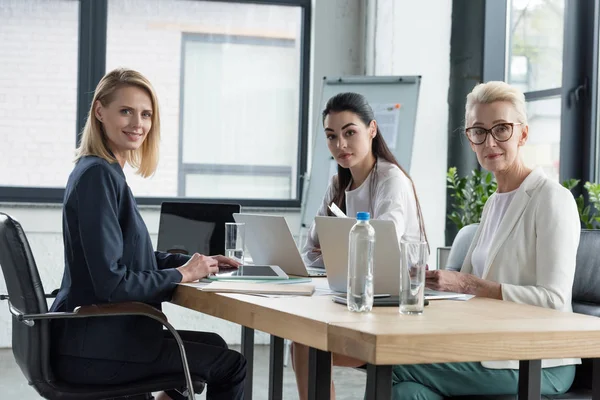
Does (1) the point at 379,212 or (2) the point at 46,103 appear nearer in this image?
(1) the point at 379,212

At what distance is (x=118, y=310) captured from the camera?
224 cm

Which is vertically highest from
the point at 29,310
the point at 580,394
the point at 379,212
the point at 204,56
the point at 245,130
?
the point at 204,56

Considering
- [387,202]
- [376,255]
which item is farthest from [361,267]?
[387,202]

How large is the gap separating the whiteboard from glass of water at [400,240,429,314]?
337 cm

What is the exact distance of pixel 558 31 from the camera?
4.75 meters

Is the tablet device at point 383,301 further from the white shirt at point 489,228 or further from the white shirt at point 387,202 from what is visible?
the white shirt at point 387,202

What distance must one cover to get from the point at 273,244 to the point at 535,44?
2796 mm

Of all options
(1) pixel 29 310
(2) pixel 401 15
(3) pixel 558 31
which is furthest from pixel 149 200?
(1) pixel 29 310

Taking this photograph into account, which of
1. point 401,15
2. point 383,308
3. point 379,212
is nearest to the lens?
point 383,308

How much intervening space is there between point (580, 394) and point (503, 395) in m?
0.27

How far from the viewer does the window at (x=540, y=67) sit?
479 cm

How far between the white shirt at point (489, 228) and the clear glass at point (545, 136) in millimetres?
2150

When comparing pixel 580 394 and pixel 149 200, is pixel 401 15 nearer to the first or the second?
pixel 149 200

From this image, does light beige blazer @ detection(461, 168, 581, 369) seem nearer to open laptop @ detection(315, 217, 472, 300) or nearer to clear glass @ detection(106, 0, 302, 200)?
open laptop @ detection(315, 217, 472, 300)
